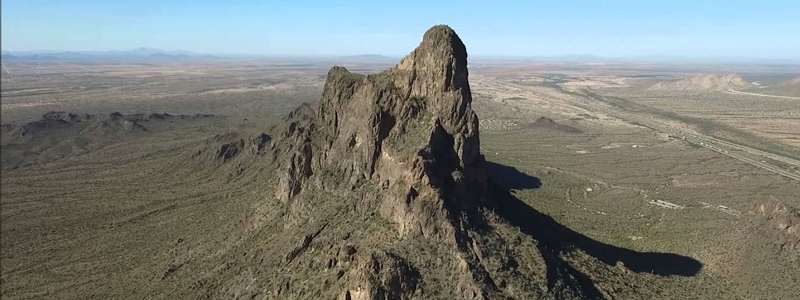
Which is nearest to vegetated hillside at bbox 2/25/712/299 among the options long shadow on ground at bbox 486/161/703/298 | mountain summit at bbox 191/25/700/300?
mountain summit at bbox 191/25/700/300

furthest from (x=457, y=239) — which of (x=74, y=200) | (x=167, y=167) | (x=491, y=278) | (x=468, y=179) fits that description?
(x=167, y=167)

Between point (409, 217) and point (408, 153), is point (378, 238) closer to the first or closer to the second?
point (409, 217)

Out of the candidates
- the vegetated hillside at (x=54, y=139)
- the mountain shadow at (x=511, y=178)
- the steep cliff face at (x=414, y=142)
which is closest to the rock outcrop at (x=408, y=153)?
the steep cliff face at (x=414, y=142)

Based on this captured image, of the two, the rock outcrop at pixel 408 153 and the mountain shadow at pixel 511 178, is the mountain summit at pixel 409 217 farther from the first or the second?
the mountain shadow at pixel 511 178

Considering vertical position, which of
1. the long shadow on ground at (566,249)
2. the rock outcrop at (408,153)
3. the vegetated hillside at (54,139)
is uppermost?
the rock outcrop at (408,153)

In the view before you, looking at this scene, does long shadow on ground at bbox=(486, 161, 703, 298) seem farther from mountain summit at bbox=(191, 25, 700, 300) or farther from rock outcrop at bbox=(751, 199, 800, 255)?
rock outcrop at bbox=(751, 199, 800, 255)
